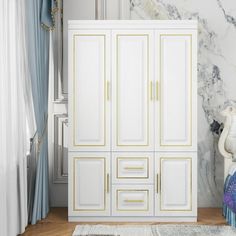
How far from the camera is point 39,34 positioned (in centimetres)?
397

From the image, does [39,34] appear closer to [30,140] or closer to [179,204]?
[30,140]

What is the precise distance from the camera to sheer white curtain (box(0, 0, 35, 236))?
313 cm

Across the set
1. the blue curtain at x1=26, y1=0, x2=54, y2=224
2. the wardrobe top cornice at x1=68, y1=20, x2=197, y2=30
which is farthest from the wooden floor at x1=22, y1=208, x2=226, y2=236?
the wardrobe top cornice at x1=68, y1=20, x2=197, y2=30

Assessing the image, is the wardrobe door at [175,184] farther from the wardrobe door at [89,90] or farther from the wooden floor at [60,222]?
the wardrobe door at [89,90]

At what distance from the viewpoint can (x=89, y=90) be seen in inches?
159

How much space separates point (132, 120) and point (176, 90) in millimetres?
507

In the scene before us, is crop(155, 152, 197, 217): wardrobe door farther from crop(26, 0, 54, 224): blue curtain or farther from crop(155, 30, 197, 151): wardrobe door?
crop(26, 0, 54, 224): blue curtain

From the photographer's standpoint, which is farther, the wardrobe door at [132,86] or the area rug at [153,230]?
the wardrobe door at [132,86]

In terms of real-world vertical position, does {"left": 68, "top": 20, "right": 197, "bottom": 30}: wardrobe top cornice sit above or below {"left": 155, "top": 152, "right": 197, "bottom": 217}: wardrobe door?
above

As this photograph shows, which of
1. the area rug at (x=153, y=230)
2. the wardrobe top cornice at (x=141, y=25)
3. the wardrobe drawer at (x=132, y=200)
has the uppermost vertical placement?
the wardrobe top cornice at (x=141, y=25)

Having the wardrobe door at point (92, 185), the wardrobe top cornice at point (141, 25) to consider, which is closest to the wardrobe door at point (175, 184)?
the wardrobe door at point (92, 185)

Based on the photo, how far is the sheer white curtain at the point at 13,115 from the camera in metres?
3.13

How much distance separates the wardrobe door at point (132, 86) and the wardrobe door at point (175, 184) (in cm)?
35

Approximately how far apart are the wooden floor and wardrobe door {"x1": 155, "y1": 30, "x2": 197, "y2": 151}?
75 cm
